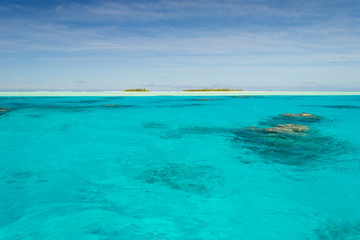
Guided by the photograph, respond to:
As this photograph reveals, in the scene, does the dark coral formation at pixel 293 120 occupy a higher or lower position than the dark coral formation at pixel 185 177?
higher

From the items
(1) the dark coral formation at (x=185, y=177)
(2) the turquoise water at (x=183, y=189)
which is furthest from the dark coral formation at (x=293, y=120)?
(1) the dark coral formation at (x=185, y=177)

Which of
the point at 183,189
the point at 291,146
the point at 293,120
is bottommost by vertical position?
the point at 183,189

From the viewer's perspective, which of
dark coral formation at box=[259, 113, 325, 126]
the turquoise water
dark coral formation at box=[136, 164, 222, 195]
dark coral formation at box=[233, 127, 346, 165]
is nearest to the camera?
the turquoise water

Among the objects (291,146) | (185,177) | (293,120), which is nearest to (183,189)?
(185,177)

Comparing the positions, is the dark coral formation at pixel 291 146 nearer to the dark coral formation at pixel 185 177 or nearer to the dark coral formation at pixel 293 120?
the dark coral formation at pixel 185 177

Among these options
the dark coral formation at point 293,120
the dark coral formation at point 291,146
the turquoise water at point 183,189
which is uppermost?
the dark coral formation at point 293,120

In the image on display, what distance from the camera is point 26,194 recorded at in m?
5.78

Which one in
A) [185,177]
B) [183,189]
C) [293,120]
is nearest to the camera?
[183,189]

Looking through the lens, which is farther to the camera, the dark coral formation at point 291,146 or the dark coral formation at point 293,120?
the dark coral formation at point 293,120

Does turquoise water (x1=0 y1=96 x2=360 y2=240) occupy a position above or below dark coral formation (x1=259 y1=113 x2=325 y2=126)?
below

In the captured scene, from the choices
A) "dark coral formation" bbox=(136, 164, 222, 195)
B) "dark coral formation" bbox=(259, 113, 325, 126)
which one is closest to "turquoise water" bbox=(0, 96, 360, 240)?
"dark coral formation" bbox=(136, 164, 222, 195)

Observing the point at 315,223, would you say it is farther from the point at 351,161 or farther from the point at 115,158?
the point at 115,158

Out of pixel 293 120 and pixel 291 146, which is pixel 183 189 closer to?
pixel 291 146

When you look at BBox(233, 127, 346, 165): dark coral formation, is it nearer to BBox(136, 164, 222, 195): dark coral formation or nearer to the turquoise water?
the turquoise water
